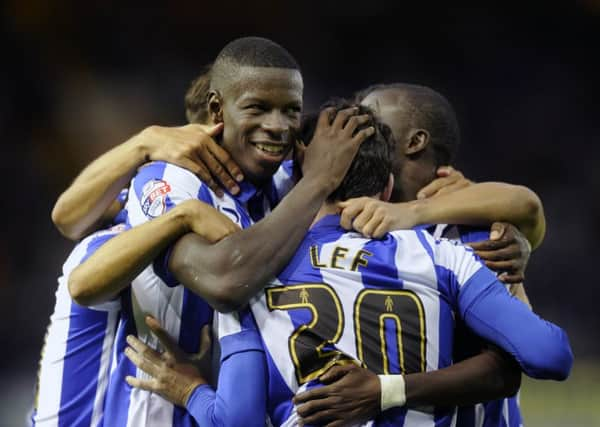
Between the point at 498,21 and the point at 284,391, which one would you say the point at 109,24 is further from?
the point at 284,391

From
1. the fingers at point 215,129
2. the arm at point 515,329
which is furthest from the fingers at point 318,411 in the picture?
the fingers at point 215,129

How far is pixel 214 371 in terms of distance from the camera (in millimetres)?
2598

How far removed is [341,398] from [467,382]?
339mm

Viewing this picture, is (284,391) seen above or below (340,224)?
below

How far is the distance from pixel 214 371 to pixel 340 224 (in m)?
0.63

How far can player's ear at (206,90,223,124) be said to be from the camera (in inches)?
111

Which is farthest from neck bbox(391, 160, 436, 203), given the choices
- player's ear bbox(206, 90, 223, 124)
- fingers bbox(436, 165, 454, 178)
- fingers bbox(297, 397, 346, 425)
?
fingers bbox(297, 397, 346, 425)

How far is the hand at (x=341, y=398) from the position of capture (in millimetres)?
2131

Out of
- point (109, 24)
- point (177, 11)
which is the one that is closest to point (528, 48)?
point (177, 11)

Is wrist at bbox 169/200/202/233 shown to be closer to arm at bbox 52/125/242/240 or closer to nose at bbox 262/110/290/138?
arm at bbox 52/125/242/240

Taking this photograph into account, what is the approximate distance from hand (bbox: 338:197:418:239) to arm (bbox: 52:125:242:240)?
49cm

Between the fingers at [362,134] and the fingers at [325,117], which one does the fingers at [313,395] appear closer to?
the fingers at [362,134]

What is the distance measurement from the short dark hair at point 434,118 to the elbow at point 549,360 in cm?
98

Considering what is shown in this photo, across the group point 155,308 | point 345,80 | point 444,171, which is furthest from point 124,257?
point 345,80
